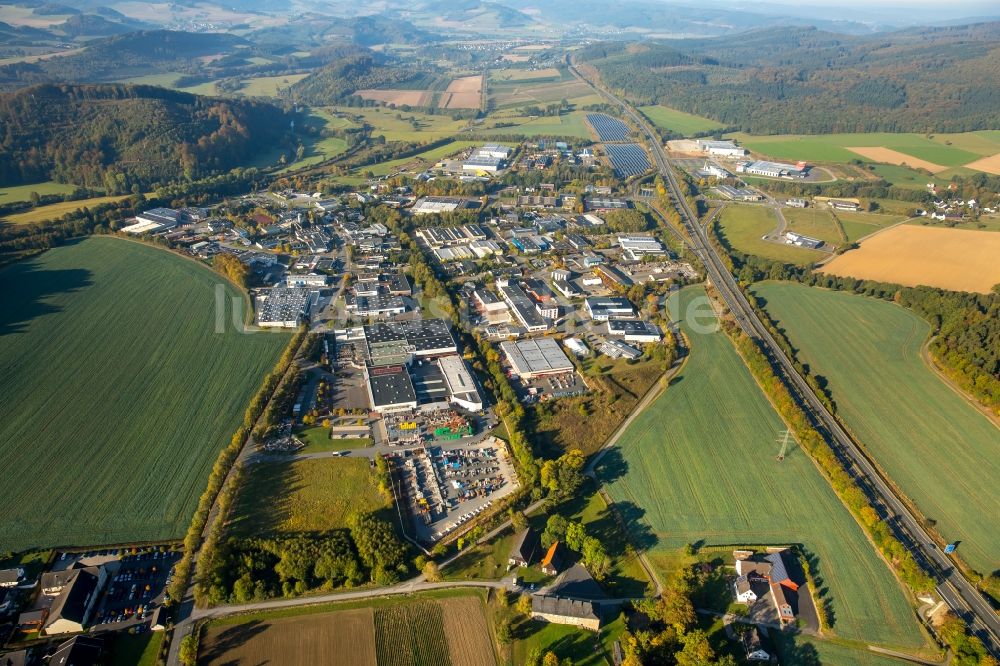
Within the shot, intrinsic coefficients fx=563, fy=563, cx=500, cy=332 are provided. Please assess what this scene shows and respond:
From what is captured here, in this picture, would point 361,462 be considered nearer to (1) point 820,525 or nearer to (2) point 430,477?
(2) point 430,477

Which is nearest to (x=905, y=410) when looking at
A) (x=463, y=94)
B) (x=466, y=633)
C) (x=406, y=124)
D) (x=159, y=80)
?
(x=466, y=633)

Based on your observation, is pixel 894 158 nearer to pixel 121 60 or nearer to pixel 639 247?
pixel 639 247

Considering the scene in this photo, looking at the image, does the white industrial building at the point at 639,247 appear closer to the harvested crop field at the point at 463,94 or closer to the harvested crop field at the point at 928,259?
the harvested crop field at the point at 928,259

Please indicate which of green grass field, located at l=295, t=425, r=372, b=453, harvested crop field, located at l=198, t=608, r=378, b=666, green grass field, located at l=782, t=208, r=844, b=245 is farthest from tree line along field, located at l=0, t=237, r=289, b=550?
green grass field, located at l=782, t=208, r=844, b=245

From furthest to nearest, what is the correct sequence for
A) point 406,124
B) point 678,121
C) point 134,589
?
point 678,121
point 406,124
point 134,589

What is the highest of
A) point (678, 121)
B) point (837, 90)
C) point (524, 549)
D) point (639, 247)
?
point (837, 90)

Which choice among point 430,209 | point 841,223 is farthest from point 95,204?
point 841,223

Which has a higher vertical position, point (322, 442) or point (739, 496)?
point (322, 442)

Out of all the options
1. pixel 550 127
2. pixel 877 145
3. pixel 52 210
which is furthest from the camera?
pixel 550 127

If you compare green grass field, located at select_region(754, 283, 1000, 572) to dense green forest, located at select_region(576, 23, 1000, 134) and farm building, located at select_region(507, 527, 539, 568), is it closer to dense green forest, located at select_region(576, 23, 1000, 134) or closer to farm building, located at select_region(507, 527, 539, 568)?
farm building, located at select_region(507, 527, 539, 568)
